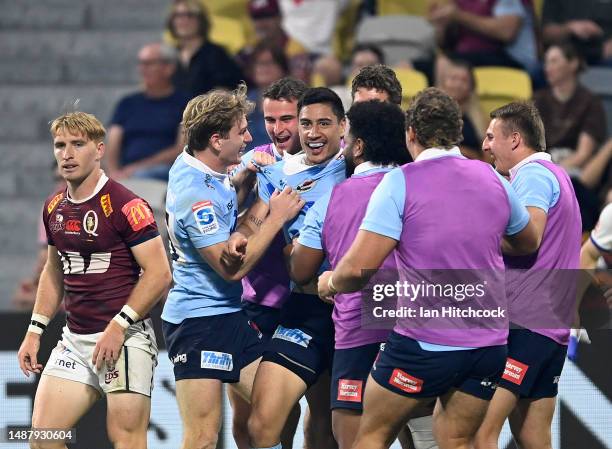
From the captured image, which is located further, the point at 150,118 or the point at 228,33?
the point at 228,33

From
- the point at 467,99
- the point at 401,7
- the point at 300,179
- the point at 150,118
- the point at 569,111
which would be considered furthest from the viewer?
the point at 401,7

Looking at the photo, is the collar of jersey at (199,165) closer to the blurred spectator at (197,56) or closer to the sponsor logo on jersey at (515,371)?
the sponsor logo on jersey at (515,371)

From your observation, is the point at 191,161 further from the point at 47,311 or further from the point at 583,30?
the point at 583,30

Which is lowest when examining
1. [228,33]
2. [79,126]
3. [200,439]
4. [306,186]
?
[200,439]

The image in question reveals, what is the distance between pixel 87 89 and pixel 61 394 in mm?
6839

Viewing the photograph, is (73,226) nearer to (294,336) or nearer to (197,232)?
(197,232)

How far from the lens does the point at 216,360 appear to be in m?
6.18

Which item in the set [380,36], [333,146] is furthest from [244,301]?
[380,36]

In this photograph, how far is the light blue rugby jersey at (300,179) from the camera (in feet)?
21.0

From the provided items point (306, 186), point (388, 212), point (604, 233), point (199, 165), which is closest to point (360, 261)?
point (388, 212)

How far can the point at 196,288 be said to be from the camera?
622cm

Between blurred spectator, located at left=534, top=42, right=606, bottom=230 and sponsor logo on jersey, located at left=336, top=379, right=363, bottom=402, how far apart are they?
15.4ft

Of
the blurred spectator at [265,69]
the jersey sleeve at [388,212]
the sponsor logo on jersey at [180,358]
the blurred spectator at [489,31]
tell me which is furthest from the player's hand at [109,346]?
the blurred spectator at [489,31]

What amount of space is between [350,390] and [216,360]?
2.19 feet
